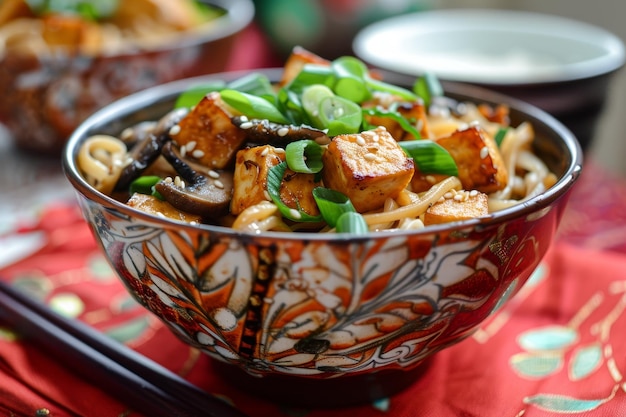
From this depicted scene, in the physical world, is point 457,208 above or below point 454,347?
above

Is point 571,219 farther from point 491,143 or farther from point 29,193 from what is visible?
point 29,193

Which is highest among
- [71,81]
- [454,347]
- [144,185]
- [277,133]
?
[277,133]

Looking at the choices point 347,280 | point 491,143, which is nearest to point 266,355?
point 347,280

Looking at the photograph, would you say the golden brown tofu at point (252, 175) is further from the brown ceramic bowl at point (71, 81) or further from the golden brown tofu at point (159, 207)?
the brown ceramic bowl at point (71, 81)

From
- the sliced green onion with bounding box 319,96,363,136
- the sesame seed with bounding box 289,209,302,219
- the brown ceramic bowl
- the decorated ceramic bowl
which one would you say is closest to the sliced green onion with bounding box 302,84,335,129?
the sliced green onion with bounding box 319,96,363,136

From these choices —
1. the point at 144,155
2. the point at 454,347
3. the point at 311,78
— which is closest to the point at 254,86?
the point at 311,78

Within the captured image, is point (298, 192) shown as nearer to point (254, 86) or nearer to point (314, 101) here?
point (314, 101)
